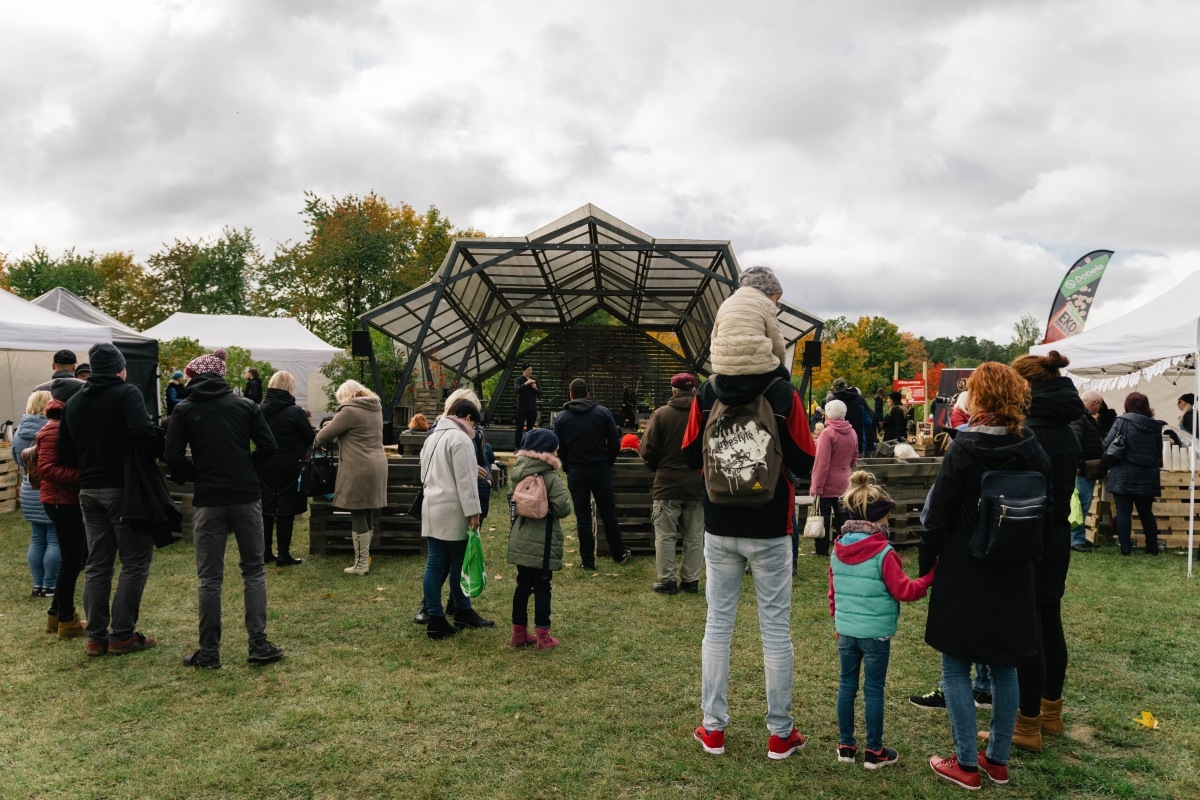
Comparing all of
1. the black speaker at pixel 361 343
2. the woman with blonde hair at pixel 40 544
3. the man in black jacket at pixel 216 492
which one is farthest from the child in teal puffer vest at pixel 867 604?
the black speaker at pixel 361 343

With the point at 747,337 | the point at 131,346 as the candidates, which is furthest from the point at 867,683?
the point at 131,346

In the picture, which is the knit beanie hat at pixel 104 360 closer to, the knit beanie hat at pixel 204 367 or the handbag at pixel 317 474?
the knit beanie hat at pixel 204 367

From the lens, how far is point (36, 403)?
7281mm

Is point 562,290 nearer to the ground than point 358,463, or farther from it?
farther from it

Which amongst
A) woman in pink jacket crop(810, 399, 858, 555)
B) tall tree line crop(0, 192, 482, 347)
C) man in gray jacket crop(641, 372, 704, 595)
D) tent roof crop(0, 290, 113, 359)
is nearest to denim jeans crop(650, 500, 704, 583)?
man in gray jacket crop(641, 372, 704, 595)

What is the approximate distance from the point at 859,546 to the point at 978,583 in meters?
0.53

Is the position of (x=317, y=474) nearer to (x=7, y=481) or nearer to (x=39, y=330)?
(x=7, y=481)

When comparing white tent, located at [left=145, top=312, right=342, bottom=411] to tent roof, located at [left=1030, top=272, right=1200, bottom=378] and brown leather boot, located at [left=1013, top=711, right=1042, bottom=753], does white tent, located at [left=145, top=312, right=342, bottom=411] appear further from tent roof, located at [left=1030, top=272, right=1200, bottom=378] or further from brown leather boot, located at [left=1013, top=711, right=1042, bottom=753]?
brown leather boot, located at [left=1013, top=711, right=1042, bottom=753]

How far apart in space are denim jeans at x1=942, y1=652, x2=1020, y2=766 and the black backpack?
1.89ft

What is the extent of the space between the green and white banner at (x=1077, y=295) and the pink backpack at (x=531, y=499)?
20.0 meters

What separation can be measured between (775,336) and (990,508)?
1178 millimetres

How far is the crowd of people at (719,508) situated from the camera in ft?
11.4

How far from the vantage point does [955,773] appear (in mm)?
3555

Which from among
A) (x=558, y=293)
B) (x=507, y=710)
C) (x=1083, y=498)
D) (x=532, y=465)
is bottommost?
(x=507, y=710)
